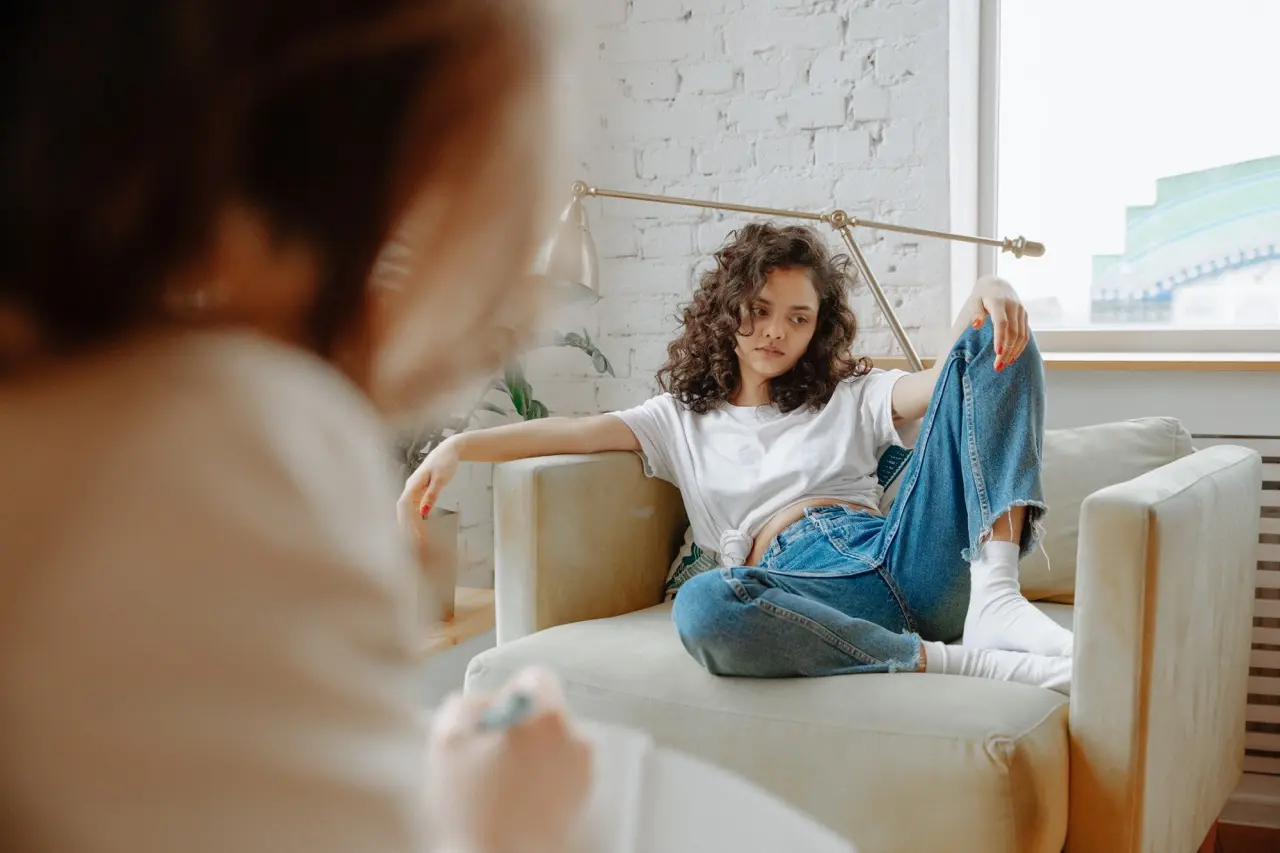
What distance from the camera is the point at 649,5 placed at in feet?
9.32

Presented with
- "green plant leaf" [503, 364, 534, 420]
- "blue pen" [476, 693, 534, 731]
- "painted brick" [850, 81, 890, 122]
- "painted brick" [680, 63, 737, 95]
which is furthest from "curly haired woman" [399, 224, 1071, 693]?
"blue pen" [476, 693, 534, 731]

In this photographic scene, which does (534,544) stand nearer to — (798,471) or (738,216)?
(798,471)

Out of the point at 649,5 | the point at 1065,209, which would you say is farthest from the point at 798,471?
the point at 649,5

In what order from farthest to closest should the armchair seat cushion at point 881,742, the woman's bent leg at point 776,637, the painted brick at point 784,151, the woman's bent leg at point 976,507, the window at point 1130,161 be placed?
the painted brick at point 784,151
the window at point 1130,161
the woman's bent leg at point 976,507
the woman's bent leg at point 776,637
the armchair seat cushion at point 881,742

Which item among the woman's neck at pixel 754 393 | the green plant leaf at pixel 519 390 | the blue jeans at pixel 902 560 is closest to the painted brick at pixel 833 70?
the woman's neck at pixel 754 393

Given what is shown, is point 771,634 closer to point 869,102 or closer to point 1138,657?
point 1138,657

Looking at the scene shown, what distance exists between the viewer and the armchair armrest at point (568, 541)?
6.30 feet

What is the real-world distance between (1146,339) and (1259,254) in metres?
0.29

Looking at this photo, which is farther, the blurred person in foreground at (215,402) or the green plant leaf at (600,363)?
the green plant leaf at (600,363)

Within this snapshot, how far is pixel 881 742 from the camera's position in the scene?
144cm

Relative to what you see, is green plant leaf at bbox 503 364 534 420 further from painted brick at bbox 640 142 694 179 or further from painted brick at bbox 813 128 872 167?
painted brick at bbox 813 128 872 167

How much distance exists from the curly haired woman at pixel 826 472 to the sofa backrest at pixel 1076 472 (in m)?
0.27

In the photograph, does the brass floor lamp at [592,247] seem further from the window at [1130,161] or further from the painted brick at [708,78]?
the painted brick at [708,78]

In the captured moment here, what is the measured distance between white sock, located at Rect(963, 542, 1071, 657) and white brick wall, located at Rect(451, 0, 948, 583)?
93 centimetres
